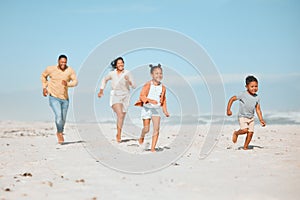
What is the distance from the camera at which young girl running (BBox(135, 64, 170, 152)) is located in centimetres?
892

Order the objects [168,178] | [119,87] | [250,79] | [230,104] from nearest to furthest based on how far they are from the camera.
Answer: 1. [168,178]
2. [230,104]
3. [250,79]
4. [119,87]

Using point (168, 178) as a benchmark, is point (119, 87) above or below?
above

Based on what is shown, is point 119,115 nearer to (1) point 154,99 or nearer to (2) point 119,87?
(2) point 119,87

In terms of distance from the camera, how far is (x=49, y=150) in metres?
9.87

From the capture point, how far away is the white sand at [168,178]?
4.97m

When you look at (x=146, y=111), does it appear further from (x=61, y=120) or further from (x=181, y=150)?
(x=61, y=120)

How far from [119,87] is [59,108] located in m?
1.74

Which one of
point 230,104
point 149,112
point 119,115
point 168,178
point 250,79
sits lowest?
point 168,178

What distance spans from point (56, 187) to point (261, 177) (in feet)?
9.38

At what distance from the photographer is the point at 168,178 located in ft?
19.4

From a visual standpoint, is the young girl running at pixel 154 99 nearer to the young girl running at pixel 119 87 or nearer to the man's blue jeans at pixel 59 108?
the young girl running at pixel 119 87

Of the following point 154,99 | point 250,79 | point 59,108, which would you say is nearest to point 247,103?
point 250,79

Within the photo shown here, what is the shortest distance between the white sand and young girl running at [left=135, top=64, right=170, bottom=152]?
982mm

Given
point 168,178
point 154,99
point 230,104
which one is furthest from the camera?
point 230,104
